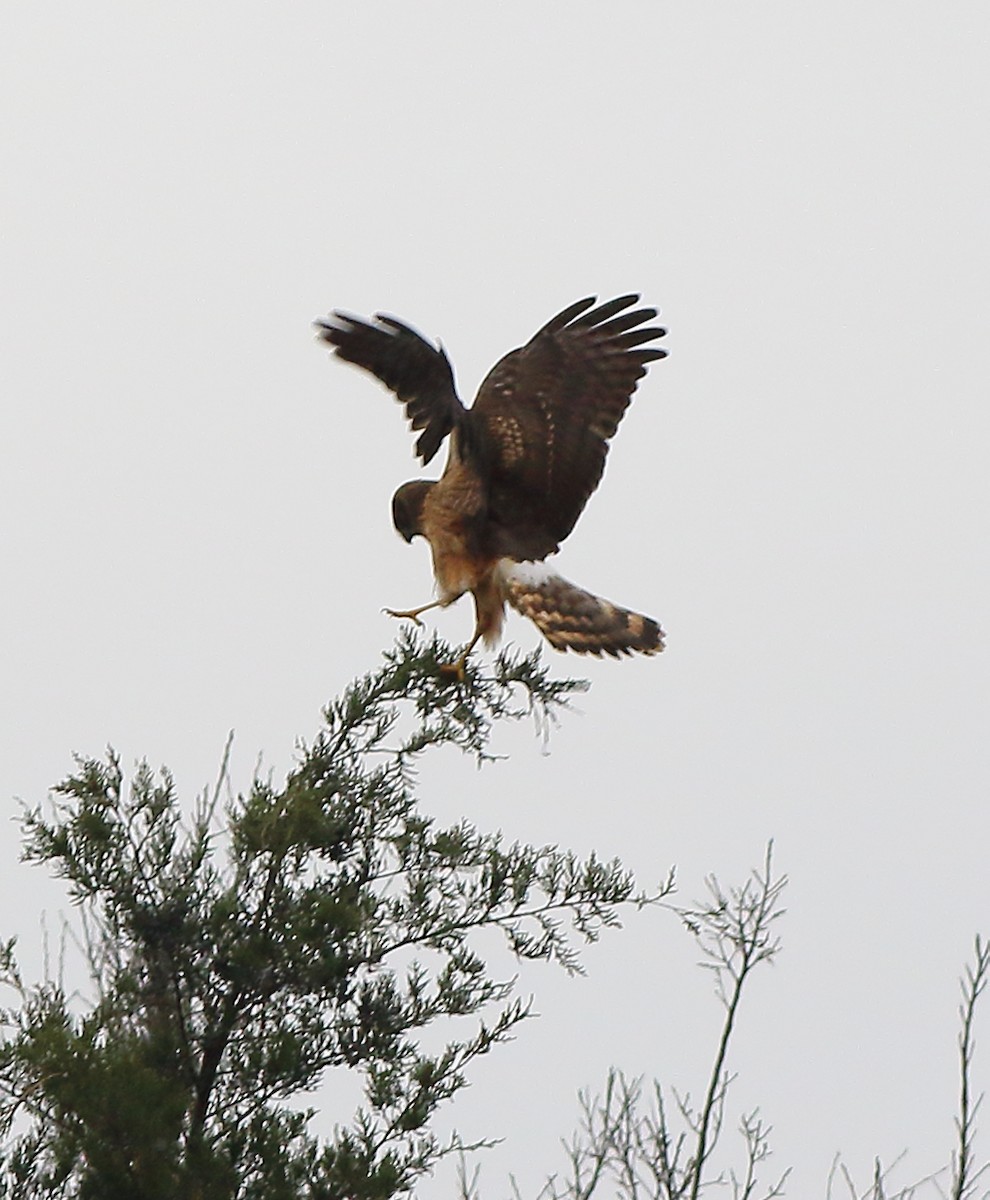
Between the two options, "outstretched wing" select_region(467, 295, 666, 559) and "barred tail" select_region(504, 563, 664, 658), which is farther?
"outstretched wing" select_region(467, 295, 666, 559)

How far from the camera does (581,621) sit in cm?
637

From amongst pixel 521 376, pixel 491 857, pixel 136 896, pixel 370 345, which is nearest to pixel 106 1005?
pixel 136 896

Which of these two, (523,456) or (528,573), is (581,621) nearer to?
(528,573)

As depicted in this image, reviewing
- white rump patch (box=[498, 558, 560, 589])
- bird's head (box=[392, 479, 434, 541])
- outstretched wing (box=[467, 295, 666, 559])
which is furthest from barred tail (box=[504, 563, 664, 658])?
bird's head (box=[392, 479, 434, 541])

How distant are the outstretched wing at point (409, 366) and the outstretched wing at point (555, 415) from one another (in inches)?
16.6

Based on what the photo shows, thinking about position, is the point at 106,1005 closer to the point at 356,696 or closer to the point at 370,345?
the point at 356,696

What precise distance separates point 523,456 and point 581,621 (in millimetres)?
831

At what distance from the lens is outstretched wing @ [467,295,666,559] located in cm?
686

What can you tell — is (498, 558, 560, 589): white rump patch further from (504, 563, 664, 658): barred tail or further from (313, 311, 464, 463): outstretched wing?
(313, 311, 464, 463): outstretched wing

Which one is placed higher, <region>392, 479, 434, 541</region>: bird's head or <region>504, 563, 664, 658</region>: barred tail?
<region>392, 479, 434, 541</region>: bird's head

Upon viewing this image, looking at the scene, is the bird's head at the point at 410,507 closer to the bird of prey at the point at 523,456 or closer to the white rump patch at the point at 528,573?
the bird of prey at the point at 523,456

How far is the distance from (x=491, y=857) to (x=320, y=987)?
0.53 meters

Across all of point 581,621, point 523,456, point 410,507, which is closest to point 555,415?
point 523,456

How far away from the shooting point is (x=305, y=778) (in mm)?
4375
